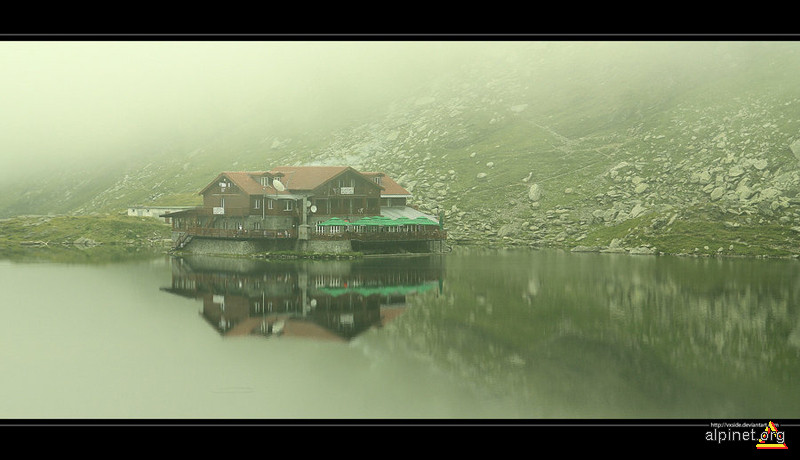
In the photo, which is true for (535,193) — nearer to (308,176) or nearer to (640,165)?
(640,165)

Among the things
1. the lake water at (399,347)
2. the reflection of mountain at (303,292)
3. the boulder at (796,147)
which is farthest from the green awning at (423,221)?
the boulder at (796,147)

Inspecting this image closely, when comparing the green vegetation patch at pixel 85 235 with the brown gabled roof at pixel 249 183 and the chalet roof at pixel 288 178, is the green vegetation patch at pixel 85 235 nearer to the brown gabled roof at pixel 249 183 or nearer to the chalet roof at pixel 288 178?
the brown gabled roof at pixel 249 183

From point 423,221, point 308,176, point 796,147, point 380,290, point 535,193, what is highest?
point 796,147

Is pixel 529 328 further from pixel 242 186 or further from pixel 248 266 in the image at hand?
pixel 242 186

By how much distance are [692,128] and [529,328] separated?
4847 inches

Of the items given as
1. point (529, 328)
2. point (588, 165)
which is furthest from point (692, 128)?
point (529, 328)

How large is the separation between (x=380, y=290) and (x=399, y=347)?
73.9 ft

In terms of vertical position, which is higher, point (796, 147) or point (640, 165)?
point (796, 147)

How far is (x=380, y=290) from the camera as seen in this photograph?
198 ft
